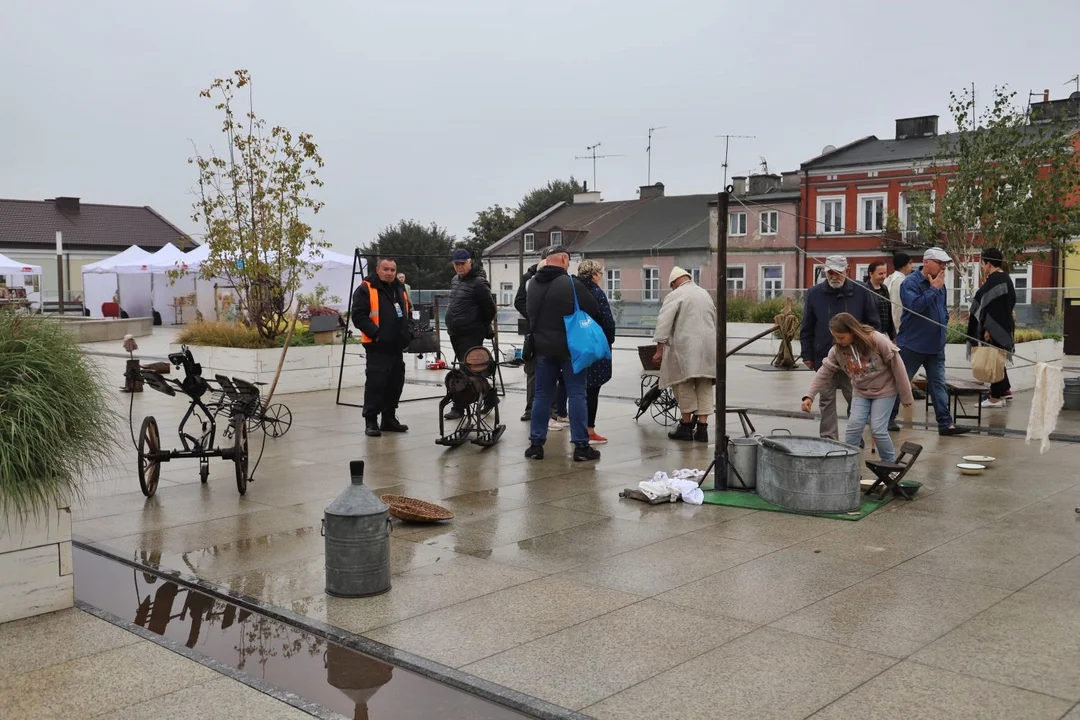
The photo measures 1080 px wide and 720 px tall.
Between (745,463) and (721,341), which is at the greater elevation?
(721,341)

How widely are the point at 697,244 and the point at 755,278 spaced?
134 inches

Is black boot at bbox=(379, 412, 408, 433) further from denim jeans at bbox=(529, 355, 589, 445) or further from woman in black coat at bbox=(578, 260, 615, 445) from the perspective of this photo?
denim jeans at bbox=(529, 355, 589, 445)

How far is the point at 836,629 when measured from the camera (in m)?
4.80

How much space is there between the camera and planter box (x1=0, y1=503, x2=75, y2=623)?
16.6ft

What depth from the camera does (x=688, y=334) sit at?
10164mm

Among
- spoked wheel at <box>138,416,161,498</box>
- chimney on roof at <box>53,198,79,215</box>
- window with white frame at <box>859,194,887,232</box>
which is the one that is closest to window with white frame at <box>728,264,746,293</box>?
window with white frame at <box>859,194,887,232</box>

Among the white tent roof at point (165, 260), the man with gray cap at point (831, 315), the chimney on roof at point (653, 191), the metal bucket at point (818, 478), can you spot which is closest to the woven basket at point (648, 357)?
the man with gray cap at point (831, 315)

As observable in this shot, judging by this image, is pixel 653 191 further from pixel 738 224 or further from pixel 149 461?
pixel 149 461

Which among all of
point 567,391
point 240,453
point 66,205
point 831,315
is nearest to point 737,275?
point 66,205

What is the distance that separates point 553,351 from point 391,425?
299 cm

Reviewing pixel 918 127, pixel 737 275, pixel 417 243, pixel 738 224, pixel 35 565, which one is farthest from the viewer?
pixel 417 243

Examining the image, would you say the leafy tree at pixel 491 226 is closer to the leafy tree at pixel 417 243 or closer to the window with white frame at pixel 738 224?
the leafy tree at pixel 417 243

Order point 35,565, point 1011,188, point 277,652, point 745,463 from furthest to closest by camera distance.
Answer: point 1011,188 → point 745,463 → point 35,565 → point 277,652

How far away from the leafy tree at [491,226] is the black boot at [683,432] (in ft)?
215
